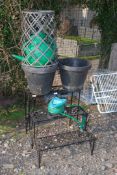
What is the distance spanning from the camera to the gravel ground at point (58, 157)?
2883 millimetres

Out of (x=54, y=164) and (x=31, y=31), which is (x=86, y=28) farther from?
(x=54, y=164)

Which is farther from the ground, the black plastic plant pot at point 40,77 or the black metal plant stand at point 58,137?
the black plastic plant pot at point 40,77

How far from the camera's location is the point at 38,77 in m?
2.80

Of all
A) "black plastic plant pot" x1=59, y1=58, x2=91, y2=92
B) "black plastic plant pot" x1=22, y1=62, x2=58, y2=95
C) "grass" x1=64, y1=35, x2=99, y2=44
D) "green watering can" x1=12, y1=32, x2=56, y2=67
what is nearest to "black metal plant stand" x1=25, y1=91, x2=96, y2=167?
"black plastic plant pot" x1=22, y1=62, x2=58, y2=95

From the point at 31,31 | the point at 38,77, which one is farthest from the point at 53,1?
the point at 38,77

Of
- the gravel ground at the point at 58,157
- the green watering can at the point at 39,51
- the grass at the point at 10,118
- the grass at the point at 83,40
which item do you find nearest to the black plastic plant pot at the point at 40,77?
the green watering can at the point at 39,51

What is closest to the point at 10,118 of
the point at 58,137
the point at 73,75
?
the point at 58,137

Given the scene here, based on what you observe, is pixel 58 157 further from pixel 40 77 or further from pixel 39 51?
pixel 39 51

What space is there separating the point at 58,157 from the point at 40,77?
1.02 metres

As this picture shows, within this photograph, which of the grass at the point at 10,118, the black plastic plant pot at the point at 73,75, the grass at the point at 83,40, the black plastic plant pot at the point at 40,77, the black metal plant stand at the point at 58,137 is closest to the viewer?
the black plastic plant pot at the point at 40,77

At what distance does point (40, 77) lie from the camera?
280 cm

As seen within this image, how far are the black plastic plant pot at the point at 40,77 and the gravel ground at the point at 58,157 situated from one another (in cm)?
79

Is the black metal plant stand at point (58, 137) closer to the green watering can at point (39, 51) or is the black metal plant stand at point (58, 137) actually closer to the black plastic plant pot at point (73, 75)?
the black plastic plant pot at point (73, 75)

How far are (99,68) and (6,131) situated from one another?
224cm
